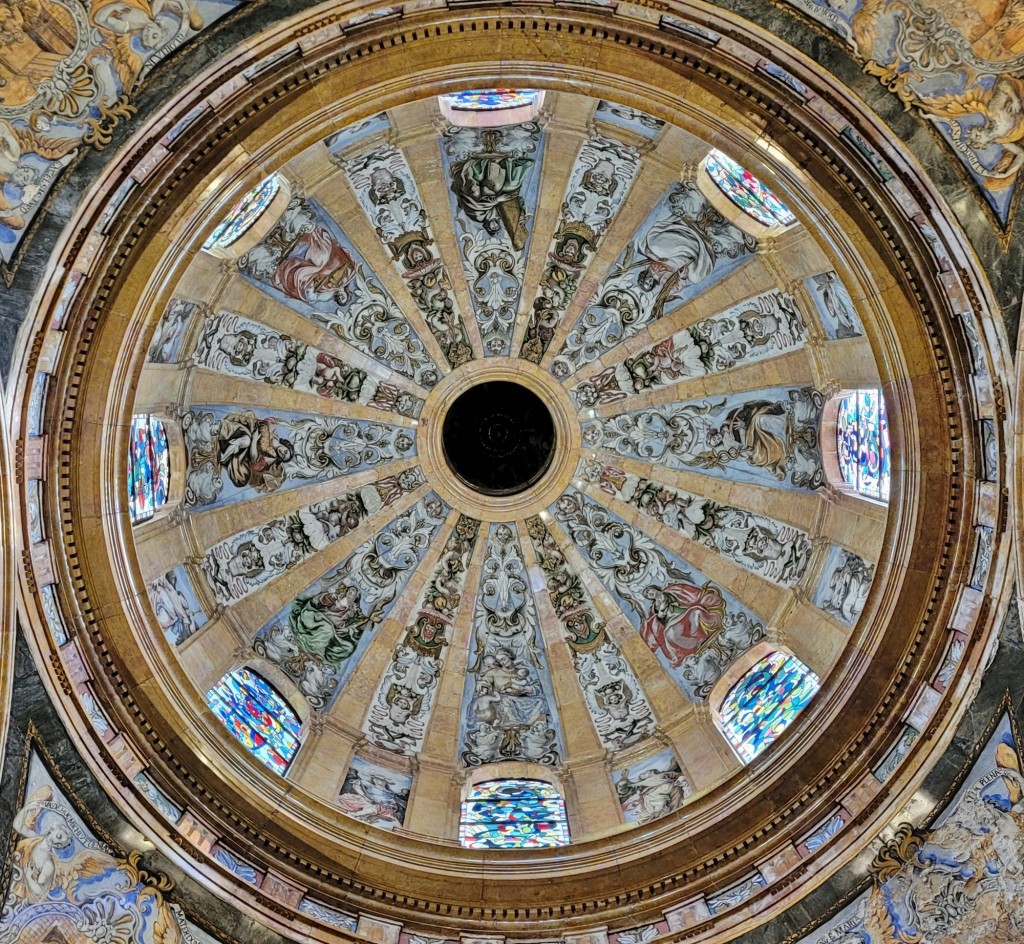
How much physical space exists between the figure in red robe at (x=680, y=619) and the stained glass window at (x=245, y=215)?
1008 cm

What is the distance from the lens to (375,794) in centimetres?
2033

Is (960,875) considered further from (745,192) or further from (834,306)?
(745,192)

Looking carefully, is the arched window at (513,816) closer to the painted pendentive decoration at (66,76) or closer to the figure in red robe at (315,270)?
the figure in red robe at (315,270)

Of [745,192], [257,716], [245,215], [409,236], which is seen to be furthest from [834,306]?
[257,716]

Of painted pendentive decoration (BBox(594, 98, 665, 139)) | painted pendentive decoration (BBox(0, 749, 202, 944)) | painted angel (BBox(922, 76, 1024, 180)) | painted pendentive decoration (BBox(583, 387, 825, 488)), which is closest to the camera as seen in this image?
painted angel (BBox(922, 76, 1024, 180))

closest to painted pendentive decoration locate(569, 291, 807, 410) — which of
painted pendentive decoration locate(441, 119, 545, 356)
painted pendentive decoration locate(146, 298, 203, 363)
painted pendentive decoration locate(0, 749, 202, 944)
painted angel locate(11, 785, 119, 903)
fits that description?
painted pendentive decoration locate(441, 119, 545, 356)

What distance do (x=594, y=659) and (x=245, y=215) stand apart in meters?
10.3

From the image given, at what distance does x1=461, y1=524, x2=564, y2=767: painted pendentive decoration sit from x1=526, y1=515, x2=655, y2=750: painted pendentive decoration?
A: 514 millimetres

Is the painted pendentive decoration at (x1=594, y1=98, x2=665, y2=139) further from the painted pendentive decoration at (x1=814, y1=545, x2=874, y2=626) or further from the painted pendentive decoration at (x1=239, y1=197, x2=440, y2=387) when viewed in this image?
the painted pendentive decoration at (x1=814, y1=545, x2=874, y2=626)

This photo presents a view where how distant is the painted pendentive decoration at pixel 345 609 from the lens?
21.8 metres

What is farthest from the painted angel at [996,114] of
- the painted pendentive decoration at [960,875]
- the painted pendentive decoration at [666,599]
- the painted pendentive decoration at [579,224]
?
the painted pendentive decoration at [666,599]

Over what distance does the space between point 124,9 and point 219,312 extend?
653cm

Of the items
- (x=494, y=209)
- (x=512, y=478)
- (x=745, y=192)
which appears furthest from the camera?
(x=512, y=478)

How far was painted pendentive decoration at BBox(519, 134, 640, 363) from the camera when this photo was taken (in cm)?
2075
